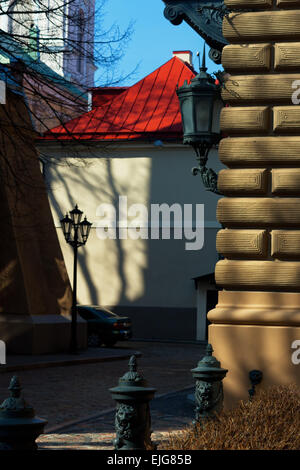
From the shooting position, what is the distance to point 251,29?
10773mm

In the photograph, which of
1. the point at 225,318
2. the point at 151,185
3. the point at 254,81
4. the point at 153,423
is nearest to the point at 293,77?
the point at 254,81

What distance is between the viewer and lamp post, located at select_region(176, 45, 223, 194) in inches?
469

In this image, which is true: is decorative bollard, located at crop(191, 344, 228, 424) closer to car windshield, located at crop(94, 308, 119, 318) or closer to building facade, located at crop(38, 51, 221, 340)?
car windshield, located at crop(94, 308, 119, 318)

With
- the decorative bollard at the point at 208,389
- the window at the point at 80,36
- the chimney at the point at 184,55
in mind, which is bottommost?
the decorative bollard at the point at 208,389

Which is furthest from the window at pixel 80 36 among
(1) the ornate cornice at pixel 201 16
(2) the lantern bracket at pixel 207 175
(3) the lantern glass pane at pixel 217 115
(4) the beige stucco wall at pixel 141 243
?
(4) the beige stucco wall at pixel 141 243

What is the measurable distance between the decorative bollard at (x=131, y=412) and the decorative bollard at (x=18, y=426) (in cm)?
137

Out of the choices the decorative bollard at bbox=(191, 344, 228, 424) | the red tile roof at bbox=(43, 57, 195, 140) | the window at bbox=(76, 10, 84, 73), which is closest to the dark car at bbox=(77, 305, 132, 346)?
the red tile roof at bbox=(43, 57, 195, 140)

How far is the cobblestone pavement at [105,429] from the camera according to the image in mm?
9875

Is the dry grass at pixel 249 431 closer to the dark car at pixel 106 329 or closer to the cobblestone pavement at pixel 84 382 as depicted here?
the cobblestone pavement at pixel 84 382

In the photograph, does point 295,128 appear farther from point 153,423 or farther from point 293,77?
point 153,423

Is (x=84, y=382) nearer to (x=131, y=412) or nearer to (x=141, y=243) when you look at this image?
(x=131, y=412)
